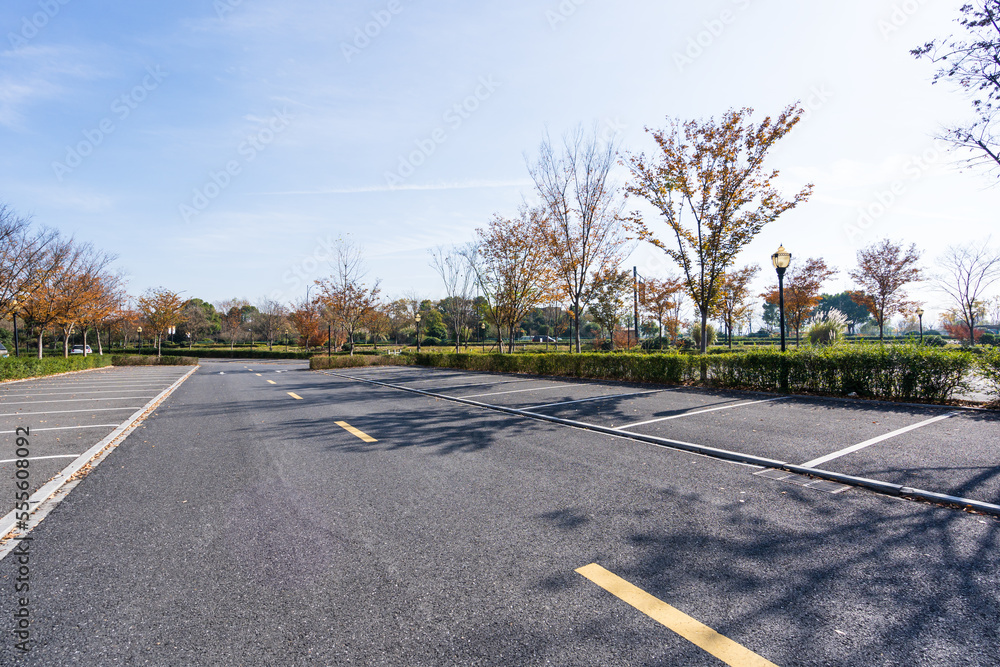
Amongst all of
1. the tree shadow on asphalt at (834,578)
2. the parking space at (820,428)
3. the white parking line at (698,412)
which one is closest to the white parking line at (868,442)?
the parking space at (820,428)

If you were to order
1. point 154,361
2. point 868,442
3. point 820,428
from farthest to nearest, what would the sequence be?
point 154,361 < point 820,428 < point 868,442

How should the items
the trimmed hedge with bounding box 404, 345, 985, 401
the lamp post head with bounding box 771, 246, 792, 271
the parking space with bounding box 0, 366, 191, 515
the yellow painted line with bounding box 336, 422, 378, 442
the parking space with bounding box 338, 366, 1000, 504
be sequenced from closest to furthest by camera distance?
the parking space with bounding box 338, 366, 1000, 504 < the parking space with bounding box 0, 366, 191, 515 < the yellow painted line with bounding box 336, 422, 378, 442 < the trimmed hedge with bounding box 404, 345, 985, 401 < the lamp post head with bounding box 771, 246, 792, 271

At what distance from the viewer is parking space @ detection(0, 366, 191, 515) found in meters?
5.50

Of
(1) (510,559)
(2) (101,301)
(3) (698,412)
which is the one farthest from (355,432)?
(2) (101,301)

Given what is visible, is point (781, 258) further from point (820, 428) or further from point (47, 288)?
point (47, 288)

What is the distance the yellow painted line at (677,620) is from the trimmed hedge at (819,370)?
31.0 ft

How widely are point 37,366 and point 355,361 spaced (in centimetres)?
1458

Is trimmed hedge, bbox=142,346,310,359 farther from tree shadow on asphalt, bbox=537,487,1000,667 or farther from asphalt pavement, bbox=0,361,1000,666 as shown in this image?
tree shadow on asphalt, bbox=537,487,1000,667

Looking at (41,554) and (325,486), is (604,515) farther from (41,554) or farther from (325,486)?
(41,554)

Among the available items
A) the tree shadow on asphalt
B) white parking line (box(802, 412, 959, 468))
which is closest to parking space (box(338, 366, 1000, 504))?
white parking line (box(802, 412, 959, 468))

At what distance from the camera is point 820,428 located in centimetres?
680

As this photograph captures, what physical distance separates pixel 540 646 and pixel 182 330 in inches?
Answer: 2864

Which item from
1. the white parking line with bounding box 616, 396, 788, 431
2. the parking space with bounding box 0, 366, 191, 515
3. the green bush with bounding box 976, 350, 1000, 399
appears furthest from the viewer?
the green bush with bounding box 976, 350, 1000, 399

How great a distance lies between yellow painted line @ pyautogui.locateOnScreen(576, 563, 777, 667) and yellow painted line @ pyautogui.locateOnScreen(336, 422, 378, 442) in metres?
4.54
